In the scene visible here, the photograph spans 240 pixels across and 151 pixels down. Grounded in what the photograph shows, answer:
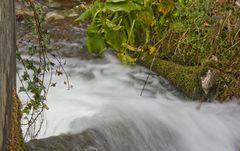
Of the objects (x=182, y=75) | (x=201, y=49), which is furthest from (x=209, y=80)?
(x=201, y=49)

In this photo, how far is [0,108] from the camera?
1.81 m

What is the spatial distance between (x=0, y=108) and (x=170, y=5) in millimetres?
3382

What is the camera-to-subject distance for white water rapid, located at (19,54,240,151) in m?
3.37

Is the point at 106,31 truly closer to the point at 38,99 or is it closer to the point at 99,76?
the point at 99,76

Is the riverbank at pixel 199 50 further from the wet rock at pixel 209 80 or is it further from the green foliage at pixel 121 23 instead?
the green foliage at pixel 121 23

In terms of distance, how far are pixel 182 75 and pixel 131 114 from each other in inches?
38.2

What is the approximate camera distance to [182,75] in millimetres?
4516

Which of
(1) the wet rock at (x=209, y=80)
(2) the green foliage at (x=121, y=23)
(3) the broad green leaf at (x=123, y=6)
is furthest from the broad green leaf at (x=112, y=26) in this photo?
(1) the wet rock at (x=209, y=80)

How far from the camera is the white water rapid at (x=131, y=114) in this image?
337 cm

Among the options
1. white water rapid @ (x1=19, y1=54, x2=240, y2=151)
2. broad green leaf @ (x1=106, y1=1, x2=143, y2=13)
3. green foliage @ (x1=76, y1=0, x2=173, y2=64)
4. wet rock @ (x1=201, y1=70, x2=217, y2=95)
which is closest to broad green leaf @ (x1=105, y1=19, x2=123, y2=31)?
green foliage @ (x1=76, y1=0, x2=173, y2=64)

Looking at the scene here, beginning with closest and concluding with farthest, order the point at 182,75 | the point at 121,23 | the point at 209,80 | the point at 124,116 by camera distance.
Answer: the point at 124,116
the point at 209,80
the point at 182,75
the point at 121,23

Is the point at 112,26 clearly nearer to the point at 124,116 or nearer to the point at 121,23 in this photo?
the point at 121,23

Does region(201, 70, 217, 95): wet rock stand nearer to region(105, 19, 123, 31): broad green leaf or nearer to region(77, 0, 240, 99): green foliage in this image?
region(77, 0, 240, 99): green foliage

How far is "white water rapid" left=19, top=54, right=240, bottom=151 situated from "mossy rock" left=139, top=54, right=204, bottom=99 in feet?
0.27
